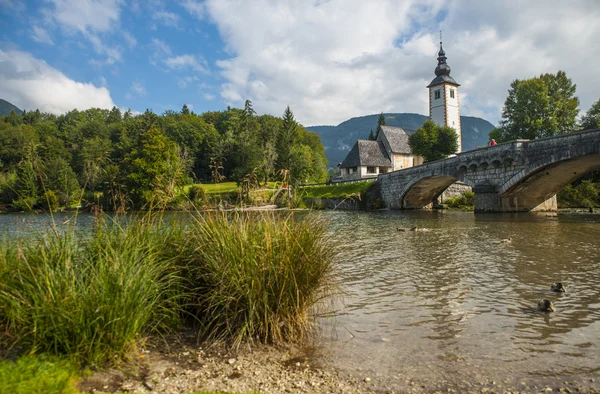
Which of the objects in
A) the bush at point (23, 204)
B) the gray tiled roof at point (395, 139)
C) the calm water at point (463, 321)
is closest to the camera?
the calm water at point (463, 321)

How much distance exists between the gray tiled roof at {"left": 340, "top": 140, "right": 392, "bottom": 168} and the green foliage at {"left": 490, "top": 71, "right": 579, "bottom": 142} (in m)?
18.8

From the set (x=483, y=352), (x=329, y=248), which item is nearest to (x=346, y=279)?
(x=329, y=248)

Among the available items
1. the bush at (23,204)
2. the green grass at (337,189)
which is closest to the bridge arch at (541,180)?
the green grass at (337,189)

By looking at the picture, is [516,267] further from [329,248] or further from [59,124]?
[59,124]

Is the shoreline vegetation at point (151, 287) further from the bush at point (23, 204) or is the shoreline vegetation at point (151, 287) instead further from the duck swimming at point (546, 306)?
the duck swimming at point (546, 306)

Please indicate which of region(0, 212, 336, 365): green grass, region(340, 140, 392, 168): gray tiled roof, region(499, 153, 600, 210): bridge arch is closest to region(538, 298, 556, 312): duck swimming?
region(0, 212, 336, 365): green grass

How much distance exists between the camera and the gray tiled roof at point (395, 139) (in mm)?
65188

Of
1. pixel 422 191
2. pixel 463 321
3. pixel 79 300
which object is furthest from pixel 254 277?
pixel 422 191

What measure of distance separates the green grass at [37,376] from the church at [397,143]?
195 ft

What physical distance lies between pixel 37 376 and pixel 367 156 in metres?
62.0

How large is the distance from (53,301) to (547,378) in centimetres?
482

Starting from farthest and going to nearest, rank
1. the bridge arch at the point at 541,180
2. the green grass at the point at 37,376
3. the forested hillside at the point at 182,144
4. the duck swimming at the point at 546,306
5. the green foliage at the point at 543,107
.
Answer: the green foliage at the point at 543,107 → the forested hillside at the point at 182,144 → the bridge arch at the point at 541,180 → the duck swimming at the point at 546,306 → the green grass at the point at 37,376

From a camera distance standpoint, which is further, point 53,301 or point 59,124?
point 59,124

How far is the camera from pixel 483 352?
4.55 metres
